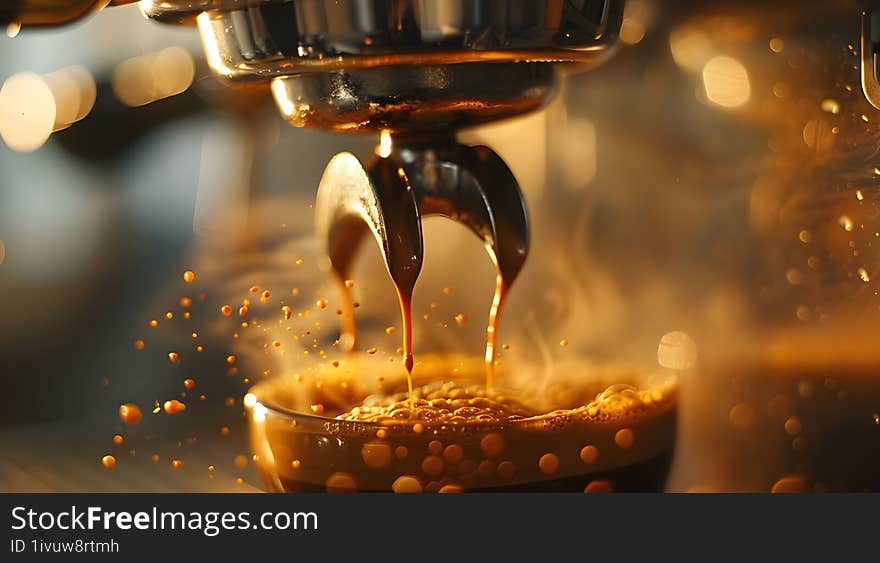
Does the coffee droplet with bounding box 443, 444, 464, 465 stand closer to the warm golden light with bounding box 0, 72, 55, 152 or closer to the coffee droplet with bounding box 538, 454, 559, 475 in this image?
the coffee droplet with bounding box 538, 454, 559, 475

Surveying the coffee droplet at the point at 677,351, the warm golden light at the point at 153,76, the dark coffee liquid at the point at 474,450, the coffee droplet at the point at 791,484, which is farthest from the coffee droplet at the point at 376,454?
the warm golden light at the point at 153,76

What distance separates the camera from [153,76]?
2.99 feet

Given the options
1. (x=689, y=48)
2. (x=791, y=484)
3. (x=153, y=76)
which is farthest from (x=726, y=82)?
(x=153, y=76)

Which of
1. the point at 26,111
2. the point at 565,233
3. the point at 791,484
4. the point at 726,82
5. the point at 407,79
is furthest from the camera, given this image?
the point at 26,111

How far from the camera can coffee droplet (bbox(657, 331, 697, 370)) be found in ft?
2.52

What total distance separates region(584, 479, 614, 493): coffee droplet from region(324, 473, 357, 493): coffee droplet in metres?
0.10

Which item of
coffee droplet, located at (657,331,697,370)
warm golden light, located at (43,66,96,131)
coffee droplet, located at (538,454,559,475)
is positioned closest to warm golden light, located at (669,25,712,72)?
coffee droplet, located at (657,331,697,370)

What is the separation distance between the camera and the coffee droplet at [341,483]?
0.43m

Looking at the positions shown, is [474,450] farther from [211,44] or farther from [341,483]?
[211,44]

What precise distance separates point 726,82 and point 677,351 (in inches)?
8.1

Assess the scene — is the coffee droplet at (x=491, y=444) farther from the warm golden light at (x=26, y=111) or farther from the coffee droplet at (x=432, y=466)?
the warm golden light at (x=26, y=111)

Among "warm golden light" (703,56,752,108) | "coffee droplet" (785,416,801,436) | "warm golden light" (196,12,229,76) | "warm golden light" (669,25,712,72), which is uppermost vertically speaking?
"warm golden light" (196,12,229,76)

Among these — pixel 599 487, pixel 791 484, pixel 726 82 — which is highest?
pixel 726 82

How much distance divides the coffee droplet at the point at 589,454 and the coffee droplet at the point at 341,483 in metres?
0.10
